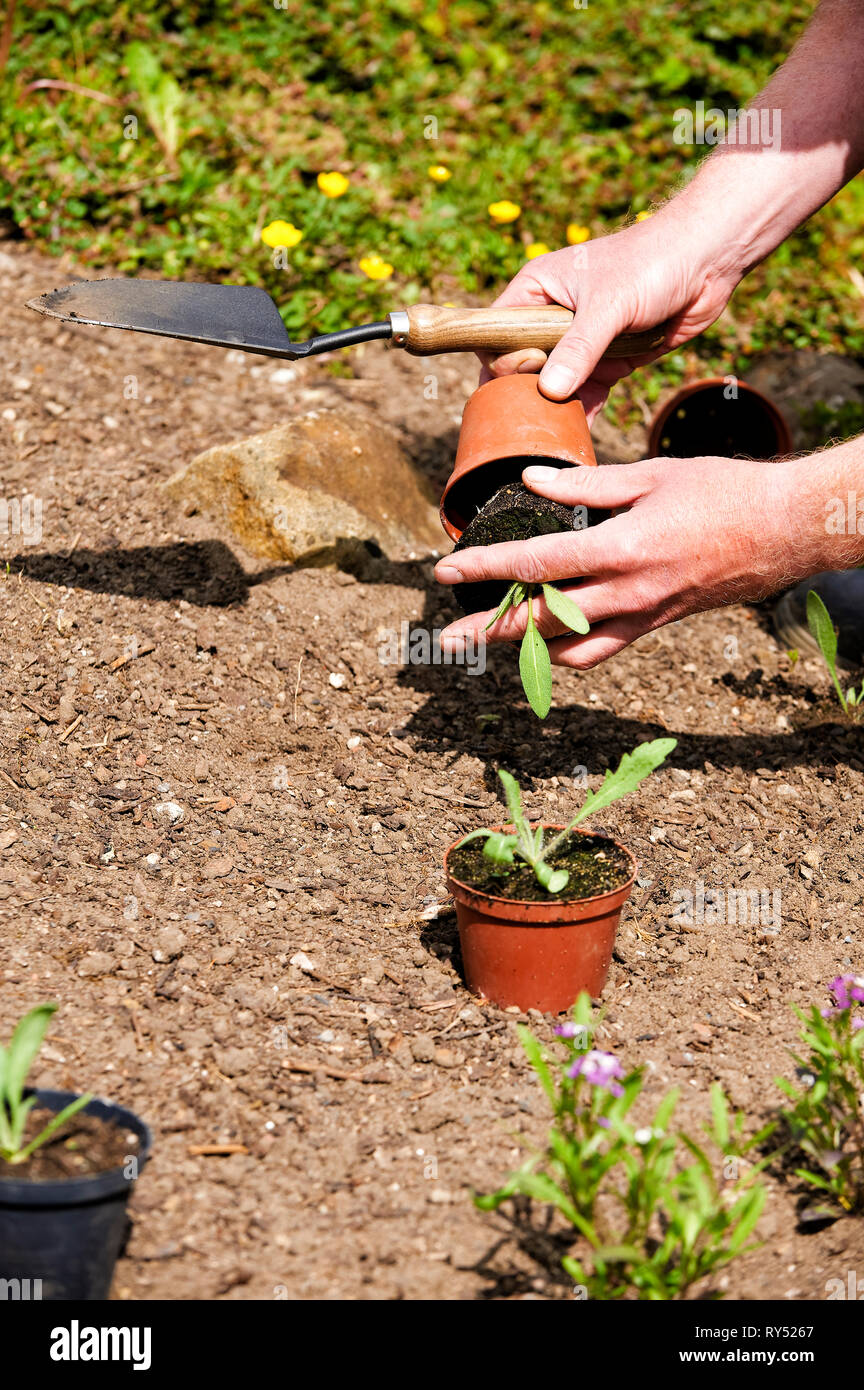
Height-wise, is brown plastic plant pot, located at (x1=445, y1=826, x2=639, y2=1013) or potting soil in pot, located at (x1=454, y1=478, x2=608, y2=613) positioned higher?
potting soil in pot, located at (x1=454, y1=478, x2=608, y2=613)

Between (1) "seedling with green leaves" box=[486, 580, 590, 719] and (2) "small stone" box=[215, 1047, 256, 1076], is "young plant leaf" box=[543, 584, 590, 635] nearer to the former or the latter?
(1) "seedling with green leaves" box=[486, 580, 590, 719]

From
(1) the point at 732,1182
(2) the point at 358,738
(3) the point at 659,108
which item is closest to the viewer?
(1) the point at 732,1182

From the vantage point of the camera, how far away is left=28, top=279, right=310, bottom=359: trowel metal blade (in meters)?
2.32

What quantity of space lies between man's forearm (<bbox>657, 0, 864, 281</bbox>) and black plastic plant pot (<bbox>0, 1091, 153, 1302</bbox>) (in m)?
2.35

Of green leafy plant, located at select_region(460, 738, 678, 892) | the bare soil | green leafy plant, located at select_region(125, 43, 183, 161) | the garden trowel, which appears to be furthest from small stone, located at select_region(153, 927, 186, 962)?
green leafy plant, located at select_region(125, 43, 183, 161)

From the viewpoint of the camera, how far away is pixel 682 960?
2.22 m

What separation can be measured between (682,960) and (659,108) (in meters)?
4.48

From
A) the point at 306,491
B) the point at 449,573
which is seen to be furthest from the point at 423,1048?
the point at 306,491

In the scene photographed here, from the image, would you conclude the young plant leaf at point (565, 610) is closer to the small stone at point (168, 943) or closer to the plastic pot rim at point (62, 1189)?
the small stone at point (168, 943)

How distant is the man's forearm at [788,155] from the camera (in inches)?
105

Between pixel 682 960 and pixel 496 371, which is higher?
pixel 496 371

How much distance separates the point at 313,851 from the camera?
2.42 m
